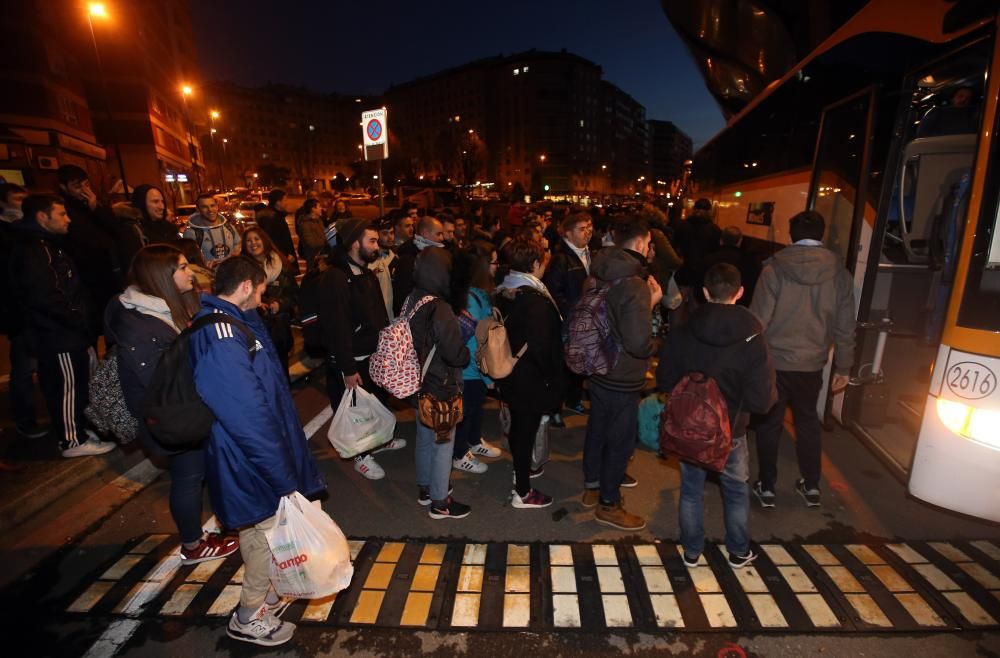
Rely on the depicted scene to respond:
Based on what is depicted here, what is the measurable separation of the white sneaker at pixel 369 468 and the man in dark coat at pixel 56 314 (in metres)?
2.31

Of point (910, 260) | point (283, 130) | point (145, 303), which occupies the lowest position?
point (145, 303)

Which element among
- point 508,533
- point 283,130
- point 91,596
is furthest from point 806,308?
point 283,130

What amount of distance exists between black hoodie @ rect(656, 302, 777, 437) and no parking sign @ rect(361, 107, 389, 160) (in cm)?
703

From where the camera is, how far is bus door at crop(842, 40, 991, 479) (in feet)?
12.9

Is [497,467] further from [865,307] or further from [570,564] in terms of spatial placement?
[865,307]

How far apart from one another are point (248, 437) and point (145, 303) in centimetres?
146

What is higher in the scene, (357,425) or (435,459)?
(357,425)

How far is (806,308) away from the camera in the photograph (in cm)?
362

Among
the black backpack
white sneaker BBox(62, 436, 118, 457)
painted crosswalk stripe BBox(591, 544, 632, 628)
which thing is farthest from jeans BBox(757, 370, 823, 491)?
white sneaker BBox(62, 436, 118, 457)

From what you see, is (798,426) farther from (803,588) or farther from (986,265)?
(986,265)

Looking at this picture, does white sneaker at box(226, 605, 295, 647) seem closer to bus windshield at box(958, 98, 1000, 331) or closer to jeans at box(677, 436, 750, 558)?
jeans at box(677, 436, 750, 558)

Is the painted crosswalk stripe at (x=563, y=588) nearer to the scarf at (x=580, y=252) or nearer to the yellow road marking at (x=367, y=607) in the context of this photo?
the yellow road marking at (x=367, y=607)

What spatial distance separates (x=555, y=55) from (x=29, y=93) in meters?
91.4

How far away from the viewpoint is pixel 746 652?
264cm
